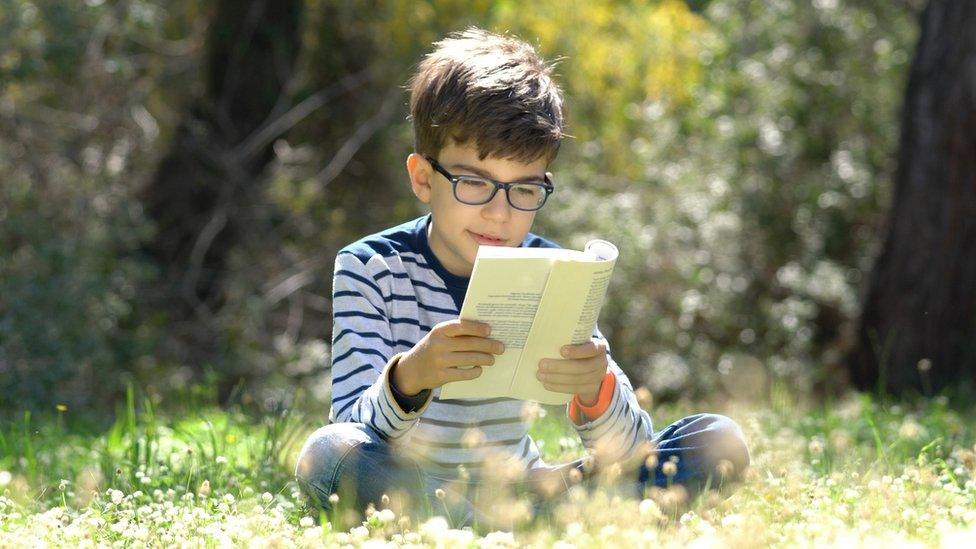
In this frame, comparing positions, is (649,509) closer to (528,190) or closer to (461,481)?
(461,481)

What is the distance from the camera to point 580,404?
3039 millimetres

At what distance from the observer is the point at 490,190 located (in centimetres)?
318

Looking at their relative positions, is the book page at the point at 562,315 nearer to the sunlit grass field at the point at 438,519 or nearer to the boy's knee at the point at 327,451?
the sunlit grass field at the point at 438,519

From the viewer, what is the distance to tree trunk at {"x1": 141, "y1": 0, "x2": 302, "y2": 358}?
852 centimetres

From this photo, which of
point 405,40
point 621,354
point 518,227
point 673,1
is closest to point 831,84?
point 621,354

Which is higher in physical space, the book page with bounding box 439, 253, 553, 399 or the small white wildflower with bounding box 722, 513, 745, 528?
the book page with bounding box 439, 253, 553, 399

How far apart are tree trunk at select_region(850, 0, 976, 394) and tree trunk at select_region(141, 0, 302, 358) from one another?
163 inches

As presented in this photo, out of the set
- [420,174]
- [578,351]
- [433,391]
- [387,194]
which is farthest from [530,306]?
[387,194]

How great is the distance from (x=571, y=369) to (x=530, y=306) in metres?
0.19

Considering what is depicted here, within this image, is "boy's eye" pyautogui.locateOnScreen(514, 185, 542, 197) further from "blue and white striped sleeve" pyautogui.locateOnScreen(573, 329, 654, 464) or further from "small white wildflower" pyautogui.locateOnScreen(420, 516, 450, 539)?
"small white wildflower" pyautogui.locateOnScreen(420, 516, 450, 539)

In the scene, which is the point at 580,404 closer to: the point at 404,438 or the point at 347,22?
the point at 404,438

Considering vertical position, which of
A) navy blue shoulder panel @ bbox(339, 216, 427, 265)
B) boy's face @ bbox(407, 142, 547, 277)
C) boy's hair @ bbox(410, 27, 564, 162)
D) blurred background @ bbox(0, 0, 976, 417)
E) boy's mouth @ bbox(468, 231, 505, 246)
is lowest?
blurred background @ bbox(0, 0, 976, 417)

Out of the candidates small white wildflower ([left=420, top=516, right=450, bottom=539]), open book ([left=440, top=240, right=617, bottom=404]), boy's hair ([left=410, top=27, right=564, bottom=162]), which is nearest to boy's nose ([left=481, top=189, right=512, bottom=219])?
boy's hair ([left=410, top=27, right=564, bottom=162])

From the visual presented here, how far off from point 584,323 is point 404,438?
0.52m
